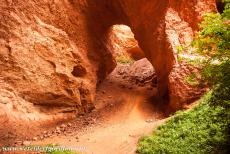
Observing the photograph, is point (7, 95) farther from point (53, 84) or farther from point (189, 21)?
point (189, 21)

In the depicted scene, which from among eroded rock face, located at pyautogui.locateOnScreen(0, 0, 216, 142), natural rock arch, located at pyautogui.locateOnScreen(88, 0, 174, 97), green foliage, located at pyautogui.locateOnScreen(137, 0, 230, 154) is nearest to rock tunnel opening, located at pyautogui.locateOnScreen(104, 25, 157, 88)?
natural rock arch, located at pyautogui.locateOnScreen(88, 0, 174, 97)

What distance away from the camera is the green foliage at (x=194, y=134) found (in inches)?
316

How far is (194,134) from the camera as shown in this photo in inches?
351

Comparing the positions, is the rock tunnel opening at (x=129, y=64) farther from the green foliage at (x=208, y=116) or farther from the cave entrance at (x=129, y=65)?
the green foliage at (x=208, y=116)

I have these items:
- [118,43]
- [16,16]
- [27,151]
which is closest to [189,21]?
[16,16]

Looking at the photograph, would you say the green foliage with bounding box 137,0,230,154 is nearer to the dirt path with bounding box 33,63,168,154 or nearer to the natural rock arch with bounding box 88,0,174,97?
the dirt path with bounding box 33,63,168,154

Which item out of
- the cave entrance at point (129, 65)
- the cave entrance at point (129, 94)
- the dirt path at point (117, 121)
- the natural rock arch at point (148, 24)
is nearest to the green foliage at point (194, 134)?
the dirt path at point (117, 121)

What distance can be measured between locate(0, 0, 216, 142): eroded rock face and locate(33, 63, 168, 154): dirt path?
3.03 ft

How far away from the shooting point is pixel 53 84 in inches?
491

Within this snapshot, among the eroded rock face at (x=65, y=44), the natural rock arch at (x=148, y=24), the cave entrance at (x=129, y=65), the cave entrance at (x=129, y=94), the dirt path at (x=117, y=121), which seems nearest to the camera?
the dirt path at (x=117, y=121)

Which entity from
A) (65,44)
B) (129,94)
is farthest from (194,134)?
(65,44)

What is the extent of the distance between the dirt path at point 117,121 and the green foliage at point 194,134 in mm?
707

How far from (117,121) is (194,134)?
436 centimetres

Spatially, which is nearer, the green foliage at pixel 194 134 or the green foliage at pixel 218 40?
the green foliage at pixel 218 40
